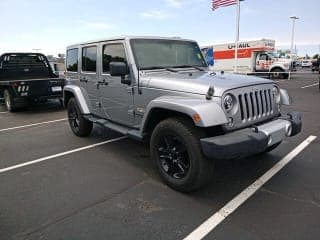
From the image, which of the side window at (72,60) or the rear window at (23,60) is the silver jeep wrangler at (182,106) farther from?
the rear window at (23,60)

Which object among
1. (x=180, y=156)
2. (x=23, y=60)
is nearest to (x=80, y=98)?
(x=180, y=156)

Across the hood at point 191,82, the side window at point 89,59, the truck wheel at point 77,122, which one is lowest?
the truck wheel at point 77,122

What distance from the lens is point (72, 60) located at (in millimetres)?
6469

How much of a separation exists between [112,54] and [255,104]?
2.46m

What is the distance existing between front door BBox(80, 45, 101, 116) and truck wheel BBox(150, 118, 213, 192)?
2077mm

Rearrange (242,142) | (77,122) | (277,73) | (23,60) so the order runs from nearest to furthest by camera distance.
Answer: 1. (242,142)
2. (77,122)
3. (23,60)
4. (277,73)

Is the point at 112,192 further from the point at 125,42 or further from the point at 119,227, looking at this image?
the point at 125,42

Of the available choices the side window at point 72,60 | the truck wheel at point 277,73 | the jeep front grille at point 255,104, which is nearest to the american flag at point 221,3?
the truck wheel at point 277,73

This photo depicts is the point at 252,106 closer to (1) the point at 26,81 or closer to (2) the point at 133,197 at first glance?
(2) the point at 133,197

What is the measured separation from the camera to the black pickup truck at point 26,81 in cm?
980

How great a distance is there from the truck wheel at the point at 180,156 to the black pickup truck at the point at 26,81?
7268 millimetres

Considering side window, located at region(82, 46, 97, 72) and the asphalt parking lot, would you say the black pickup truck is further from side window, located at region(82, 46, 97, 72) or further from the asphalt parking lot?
side window, located at region(82, 46, 97, 72)

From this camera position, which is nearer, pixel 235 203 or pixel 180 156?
pixel 235 203

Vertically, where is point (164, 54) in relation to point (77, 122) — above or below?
above
